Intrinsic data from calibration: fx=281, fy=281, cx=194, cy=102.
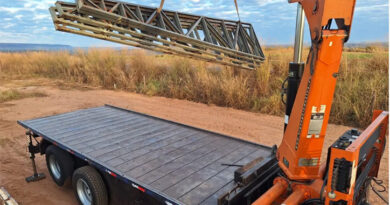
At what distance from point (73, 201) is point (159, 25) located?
172 inches

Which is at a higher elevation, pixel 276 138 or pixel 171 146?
pixel 171 146

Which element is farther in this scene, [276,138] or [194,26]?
[194,26]

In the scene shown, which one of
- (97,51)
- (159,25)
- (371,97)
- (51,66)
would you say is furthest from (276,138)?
(51,66)

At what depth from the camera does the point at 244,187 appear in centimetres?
285

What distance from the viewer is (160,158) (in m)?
3.77

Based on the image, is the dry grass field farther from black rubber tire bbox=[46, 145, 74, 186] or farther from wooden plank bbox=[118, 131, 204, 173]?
black rubber tire bbox=[46, 145, 74, 186]

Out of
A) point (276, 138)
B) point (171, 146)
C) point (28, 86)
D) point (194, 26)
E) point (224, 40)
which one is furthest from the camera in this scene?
point (28, 86)

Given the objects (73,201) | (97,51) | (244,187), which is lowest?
(73,201)

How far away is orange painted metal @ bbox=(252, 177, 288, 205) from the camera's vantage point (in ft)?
7.91

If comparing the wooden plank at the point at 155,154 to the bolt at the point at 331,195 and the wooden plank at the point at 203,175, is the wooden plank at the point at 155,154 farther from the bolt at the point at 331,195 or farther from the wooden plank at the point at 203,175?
the bolt at the point at 331,195

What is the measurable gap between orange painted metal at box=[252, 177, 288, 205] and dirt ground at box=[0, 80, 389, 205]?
251 cm

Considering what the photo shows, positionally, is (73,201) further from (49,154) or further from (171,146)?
(171,146)

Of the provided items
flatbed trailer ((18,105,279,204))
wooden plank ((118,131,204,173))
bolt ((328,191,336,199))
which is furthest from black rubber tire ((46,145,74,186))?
bolt ((328,191,336,199))

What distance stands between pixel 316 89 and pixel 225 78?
7.92 m
